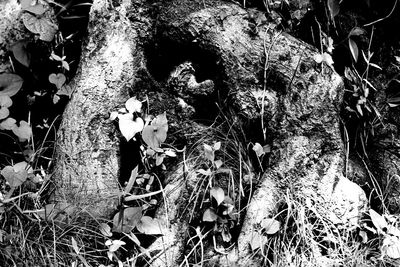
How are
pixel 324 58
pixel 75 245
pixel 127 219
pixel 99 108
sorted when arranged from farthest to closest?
pixel 324 58
pixel 99 108
pixel 127 219
pixel 75 245

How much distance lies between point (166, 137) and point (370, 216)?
3.30 ft

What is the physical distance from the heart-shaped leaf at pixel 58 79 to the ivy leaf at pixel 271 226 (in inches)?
44.6

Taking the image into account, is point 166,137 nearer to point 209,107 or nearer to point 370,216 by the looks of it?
point 209,107

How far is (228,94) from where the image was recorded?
2.32m

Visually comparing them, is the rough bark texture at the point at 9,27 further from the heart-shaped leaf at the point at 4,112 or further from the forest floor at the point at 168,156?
the heart-shaped leaf at the point at 4,112

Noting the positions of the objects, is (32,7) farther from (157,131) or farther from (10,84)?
(157,131)

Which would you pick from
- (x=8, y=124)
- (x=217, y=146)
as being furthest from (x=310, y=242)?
(x=8, y=124)

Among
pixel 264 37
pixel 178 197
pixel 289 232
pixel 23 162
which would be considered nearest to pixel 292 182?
pixel 289 232

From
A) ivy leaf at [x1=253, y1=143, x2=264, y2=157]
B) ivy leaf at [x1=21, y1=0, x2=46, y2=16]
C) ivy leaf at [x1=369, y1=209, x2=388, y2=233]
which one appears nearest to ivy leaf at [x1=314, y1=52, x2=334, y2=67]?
ivy leaf at [x1=253, y1=143, x2=264, y2=157]

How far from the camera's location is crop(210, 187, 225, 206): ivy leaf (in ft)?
7.07

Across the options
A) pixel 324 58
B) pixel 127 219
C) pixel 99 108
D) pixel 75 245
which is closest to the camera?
pixel 75 245

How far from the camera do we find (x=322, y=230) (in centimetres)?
222

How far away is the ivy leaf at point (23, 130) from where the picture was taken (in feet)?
7.48

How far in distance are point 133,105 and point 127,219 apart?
504 mm
